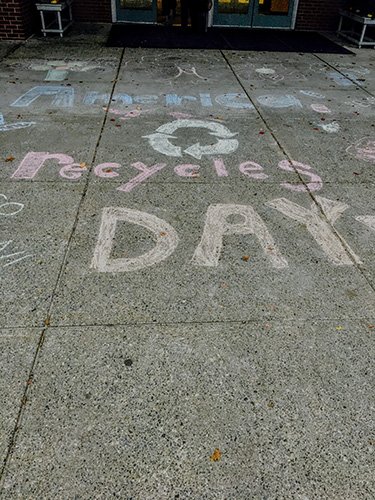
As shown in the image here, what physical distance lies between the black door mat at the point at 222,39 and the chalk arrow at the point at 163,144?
5612 mm

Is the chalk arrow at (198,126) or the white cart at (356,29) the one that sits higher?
the white cart at (356,29)

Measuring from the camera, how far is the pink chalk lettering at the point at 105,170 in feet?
13.8

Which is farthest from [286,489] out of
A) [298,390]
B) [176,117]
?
[176,117]

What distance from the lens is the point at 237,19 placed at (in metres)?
11.9

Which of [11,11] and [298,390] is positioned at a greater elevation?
[11,11]

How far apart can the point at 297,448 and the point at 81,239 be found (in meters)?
2.18

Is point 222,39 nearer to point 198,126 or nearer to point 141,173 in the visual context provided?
point 198,126

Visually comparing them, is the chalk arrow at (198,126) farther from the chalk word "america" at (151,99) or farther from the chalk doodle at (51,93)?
the chalk doodle at (51,93)

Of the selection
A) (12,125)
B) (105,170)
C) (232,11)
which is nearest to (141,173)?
(105,170)

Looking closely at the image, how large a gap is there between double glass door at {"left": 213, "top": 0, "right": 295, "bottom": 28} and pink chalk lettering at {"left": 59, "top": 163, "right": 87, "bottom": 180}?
976 cm

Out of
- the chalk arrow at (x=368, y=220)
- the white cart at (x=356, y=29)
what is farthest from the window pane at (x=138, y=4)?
the chalk arrow at (x=368, y=220)

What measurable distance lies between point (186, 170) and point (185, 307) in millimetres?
2099

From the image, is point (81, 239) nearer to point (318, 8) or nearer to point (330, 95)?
point (330, 95)

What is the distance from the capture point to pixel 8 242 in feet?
10.4
